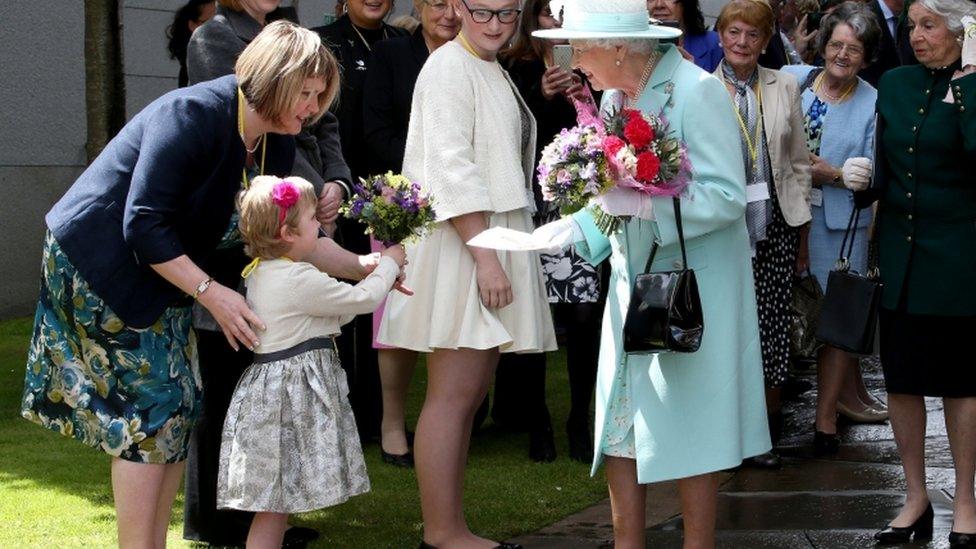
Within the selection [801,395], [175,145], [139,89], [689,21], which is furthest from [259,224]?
[139,89]

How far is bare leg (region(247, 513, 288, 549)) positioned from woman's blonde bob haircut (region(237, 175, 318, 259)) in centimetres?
86

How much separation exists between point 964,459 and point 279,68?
320 cm

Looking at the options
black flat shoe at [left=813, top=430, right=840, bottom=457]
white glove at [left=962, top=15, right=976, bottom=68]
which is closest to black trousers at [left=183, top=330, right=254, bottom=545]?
white glove at [left=962, top=15, right=976, bottom=68]

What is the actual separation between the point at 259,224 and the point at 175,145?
0.39m

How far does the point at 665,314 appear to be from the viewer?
448 cm

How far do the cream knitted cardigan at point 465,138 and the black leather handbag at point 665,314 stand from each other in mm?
1088

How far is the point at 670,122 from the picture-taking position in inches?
183

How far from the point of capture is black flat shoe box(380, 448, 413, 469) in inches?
281

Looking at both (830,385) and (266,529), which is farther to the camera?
(830,385)

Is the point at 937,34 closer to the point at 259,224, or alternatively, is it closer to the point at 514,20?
the point at 514,20

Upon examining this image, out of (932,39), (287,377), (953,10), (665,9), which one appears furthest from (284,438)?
(665,9)

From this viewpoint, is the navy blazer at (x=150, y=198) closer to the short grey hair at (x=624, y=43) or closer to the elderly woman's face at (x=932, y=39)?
the short grey hair at (x=624, y=43)

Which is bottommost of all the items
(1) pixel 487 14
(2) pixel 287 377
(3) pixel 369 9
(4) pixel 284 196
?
(2) pixel 287 377

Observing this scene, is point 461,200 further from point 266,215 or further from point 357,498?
point 357,498
